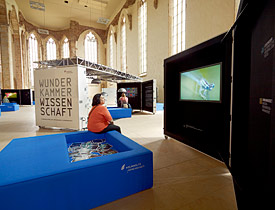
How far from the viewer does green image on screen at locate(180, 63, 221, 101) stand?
126 inches

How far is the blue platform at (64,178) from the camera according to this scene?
5.26 feet

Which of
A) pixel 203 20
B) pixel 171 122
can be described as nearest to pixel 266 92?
pixel 171 122

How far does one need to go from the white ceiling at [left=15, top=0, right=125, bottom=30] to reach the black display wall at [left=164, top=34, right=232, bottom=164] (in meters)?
18.3

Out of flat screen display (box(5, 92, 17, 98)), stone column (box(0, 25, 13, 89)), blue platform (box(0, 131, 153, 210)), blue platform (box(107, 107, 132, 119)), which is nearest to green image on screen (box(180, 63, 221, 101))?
blue platform (box(0, 131, 153, 210))

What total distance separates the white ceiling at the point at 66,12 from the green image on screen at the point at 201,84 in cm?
1868

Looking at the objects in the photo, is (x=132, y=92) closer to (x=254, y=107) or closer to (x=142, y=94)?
(x=142, y=94)

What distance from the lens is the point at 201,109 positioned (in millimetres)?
3758

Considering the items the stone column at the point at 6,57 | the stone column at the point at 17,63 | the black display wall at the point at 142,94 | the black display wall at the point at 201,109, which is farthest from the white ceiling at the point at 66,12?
the black display wall at the point at 201,109

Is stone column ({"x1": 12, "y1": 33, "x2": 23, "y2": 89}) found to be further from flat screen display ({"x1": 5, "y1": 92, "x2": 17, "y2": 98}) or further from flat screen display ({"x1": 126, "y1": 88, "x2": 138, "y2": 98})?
flat screen display ({"x1": 126, "y1": 88, "x2": 138, "y2": 98})

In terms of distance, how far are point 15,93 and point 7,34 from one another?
5776mm

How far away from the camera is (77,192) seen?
180 cm

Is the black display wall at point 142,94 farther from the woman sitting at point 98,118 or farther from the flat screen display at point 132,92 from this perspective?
the woman sitting at point 98,118

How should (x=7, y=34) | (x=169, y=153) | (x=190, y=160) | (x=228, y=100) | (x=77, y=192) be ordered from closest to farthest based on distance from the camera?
1. (x=77, y=192)
2. (x=228, y=100)
3. (x=190, y=160)
4. (x=169, y=153)
5. (x=7, y=34)

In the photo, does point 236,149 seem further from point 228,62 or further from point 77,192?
point 77,192
